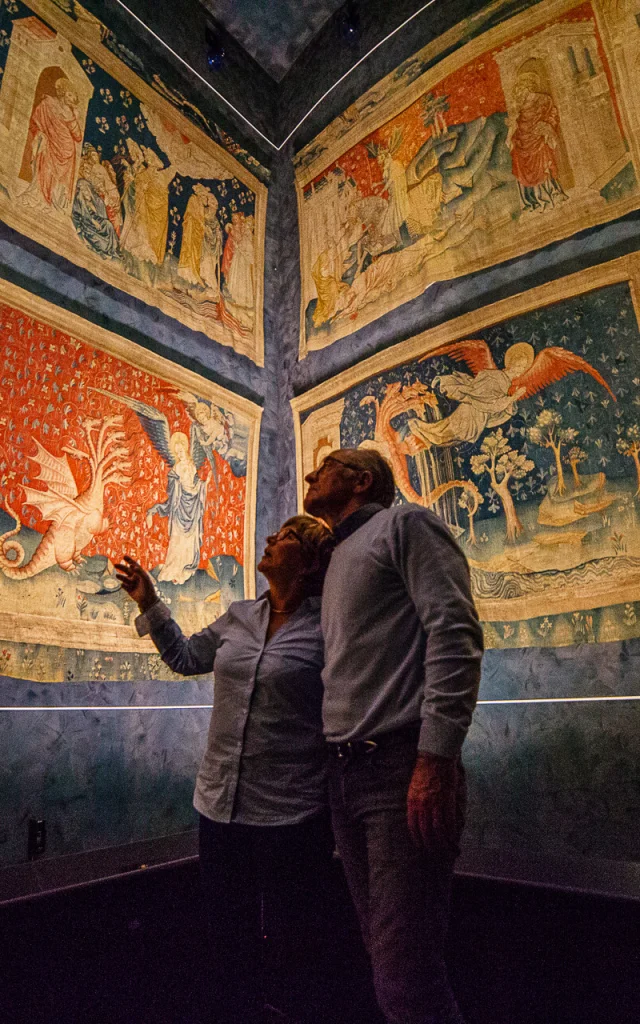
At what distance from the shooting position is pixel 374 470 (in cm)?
194

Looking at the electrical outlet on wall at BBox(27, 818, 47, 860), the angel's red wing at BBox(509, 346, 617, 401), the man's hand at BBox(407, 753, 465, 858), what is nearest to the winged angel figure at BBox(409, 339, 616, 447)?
the angel's red wing at BBox(509, 346, 617, 401)

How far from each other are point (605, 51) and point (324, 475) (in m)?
3.47

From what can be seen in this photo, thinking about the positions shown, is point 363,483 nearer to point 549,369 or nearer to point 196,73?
point 549,369

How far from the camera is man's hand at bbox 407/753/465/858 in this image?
1.31 m

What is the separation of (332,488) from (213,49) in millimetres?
5096

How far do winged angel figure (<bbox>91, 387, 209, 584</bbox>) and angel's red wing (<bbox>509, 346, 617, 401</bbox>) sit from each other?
2.03m

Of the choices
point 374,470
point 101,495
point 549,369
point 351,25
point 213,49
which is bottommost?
point 374,470

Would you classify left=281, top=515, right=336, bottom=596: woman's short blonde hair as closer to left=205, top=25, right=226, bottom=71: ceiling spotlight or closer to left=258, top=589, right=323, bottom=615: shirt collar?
left=258, top=589, right=323, bottom=615: shirt collar

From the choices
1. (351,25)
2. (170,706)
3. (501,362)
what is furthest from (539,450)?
(351,25)

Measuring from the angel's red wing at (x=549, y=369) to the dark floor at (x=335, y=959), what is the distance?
241cm

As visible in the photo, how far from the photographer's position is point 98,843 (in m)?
3.00

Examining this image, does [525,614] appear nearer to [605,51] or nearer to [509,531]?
[509,531]

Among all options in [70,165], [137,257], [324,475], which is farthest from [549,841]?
[70,165]

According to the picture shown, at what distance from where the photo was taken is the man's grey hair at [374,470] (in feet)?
6.31
